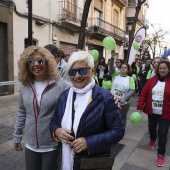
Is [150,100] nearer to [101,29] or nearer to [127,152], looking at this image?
[127,152]

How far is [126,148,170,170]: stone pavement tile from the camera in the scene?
367 centimetres

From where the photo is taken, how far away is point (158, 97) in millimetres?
3818

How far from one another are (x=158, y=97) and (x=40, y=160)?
238 centimetres

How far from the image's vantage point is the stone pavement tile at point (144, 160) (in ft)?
12.1

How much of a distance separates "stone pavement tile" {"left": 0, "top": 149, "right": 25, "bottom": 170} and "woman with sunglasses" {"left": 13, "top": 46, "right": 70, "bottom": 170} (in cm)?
148

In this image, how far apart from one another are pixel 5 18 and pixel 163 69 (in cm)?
747

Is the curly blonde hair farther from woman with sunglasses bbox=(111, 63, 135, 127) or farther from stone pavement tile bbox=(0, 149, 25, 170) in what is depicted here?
woman with sunglasses bbox=(111, 63, 135, 127)

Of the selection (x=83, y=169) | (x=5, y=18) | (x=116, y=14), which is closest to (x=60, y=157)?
(x=83, y=169)

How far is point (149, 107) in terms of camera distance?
3.91 meters

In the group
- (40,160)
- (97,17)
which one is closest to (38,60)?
(40,160)

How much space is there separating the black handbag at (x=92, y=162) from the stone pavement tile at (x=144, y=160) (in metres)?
2.20

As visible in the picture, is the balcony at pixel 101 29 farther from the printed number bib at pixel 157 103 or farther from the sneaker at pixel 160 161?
the sneaker at pixel 160 161

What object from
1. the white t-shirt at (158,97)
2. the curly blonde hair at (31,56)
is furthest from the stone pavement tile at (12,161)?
the white t-shirt at (158,97)

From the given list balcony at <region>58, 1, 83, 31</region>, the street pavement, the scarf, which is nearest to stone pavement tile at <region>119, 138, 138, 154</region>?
the street pavement
